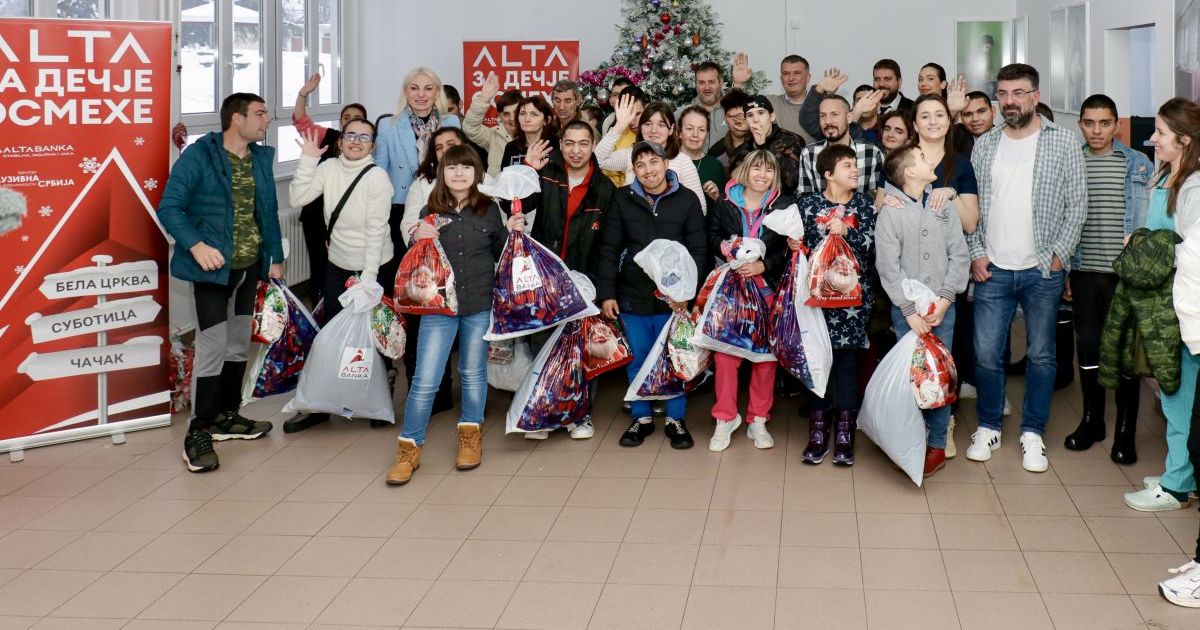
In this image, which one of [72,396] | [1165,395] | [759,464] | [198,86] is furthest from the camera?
[198,86]

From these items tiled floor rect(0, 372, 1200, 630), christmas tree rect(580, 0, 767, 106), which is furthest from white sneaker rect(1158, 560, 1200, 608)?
christmas tree rect(580, 0, 767, 106)

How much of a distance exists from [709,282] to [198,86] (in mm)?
4096

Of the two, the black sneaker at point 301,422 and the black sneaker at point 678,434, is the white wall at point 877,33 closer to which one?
the black sneaker at point 678,434

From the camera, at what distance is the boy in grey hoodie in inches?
176

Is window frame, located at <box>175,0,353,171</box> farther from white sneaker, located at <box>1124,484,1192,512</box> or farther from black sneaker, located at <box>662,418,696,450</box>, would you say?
white sneaker, located at <box>1124,484,1192,512</box>

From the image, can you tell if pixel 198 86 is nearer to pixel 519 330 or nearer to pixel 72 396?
pixel 72 396

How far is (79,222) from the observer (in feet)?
16.2

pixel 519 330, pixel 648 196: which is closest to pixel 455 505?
pixel 519 330

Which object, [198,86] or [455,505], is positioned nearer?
[455,505]

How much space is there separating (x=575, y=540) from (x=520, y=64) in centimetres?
643

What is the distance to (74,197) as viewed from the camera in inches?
193

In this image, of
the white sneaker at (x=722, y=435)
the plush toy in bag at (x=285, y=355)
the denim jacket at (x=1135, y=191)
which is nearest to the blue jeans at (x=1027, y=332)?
the denim jacket at (x=1135, y=191)

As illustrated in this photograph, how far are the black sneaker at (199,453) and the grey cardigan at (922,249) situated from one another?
8.94 feet

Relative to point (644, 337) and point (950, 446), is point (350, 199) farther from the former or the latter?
point (950, 446)
